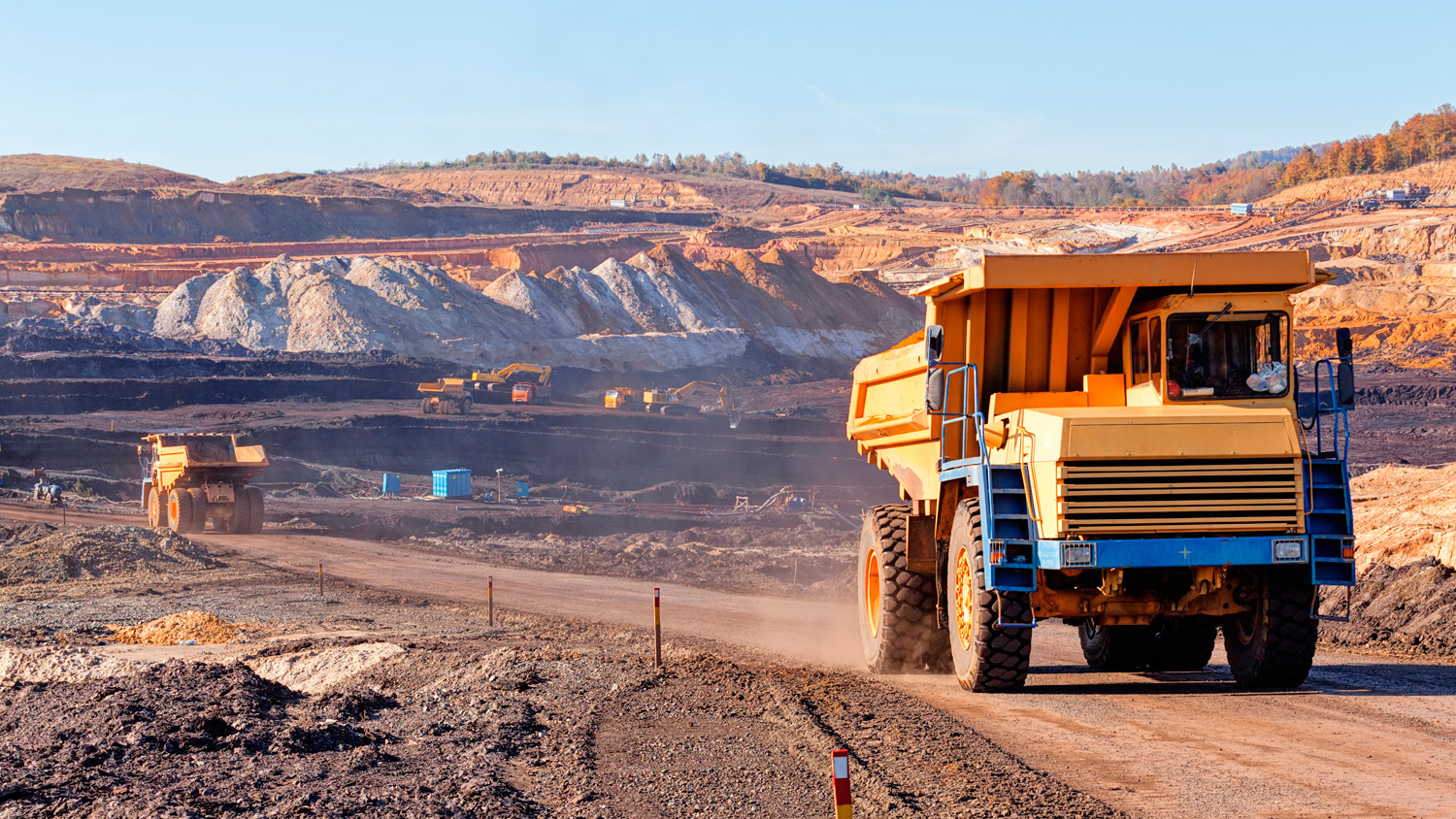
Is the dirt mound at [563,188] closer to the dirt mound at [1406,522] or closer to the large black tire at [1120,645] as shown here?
the dirt mound at [1406,522]

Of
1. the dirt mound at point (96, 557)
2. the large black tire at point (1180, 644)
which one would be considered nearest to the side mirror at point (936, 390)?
the large black tire at point (1180, 644)

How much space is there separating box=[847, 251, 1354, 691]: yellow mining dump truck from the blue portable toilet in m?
32.1

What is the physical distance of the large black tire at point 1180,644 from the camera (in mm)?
10875

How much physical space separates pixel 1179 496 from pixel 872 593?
4189 millimetres

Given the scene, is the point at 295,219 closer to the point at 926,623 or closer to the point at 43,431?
the point at 43,431

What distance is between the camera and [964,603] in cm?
980

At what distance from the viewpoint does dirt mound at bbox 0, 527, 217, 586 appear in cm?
2412

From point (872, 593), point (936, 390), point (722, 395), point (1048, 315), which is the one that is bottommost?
point (872, 593)

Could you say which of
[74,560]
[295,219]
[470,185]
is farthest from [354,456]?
[470,185]

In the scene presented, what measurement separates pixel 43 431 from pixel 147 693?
41324 millimetres

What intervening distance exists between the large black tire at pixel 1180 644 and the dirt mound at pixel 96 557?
1979 cm

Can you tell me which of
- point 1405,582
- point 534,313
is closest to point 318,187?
point 534,313

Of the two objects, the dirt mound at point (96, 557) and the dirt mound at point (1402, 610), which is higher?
the dirt mound at point (1402, 610)

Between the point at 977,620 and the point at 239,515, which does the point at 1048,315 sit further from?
the point at 239,515
